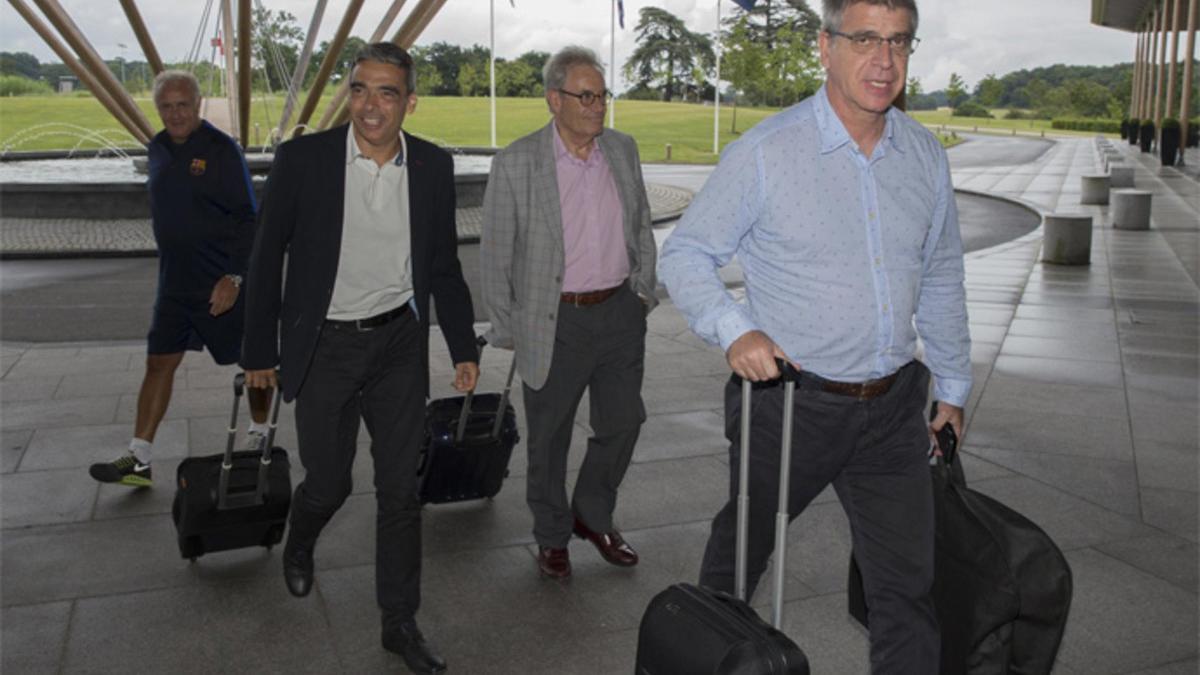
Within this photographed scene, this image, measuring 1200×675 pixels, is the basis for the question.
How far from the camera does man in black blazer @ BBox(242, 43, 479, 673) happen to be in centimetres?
401

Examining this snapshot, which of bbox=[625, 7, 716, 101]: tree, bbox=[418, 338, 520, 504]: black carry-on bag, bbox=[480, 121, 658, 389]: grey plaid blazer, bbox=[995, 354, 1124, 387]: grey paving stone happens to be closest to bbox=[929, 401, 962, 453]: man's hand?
bbox=[480, 121, 658, 389]: grey plaid blazer

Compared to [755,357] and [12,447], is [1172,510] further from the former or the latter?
[12,447]

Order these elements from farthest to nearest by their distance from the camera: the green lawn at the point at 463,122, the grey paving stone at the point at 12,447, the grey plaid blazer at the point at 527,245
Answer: the green lawn at the point at 463,122, the grey paving stone at the point at 12,447, the grey plaid blazer at the point at 527,245

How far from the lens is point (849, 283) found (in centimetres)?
304

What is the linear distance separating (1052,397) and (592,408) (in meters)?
4.37

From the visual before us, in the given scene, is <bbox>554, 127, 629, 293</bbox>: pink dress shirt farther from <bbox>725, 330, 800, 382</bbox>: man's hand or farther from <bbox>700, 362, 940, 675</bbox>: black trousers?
<bbox>725, 330, 800, 382</bbox>: man's hand

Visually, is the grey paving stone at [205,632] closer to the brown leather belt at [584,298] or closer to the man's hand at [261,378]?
the man's hand at [261,378]

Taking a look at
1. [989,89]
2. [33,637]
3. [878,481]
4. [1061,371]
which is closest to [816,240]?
[878,481]

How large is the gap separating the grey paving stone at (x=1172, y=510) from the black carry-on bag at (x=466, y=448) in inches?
122

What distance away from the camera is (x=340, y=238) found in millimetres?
4055

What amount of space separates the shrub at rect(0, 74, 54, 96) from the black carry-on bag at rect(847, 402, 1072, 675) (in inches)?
3615

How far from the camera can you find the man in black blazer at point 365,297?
401 cm

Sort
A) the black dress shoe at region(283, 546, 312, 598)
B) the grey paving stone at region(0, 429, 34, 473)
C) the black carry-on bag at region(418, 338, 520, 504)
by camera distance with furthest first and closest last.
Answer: the grey paving stone at region(0, 429, 34, 473), the black carry-on bag at region(418, 338, 520, 504), the black dress shoe at region(283, 546, 312, 598)

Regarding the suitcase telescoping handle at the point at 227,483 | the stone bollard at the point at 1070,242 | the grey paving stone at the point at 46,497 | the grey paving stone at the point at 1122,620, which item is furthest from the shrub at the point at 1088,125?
the suitcase telescoping handle at the point at 227,483
